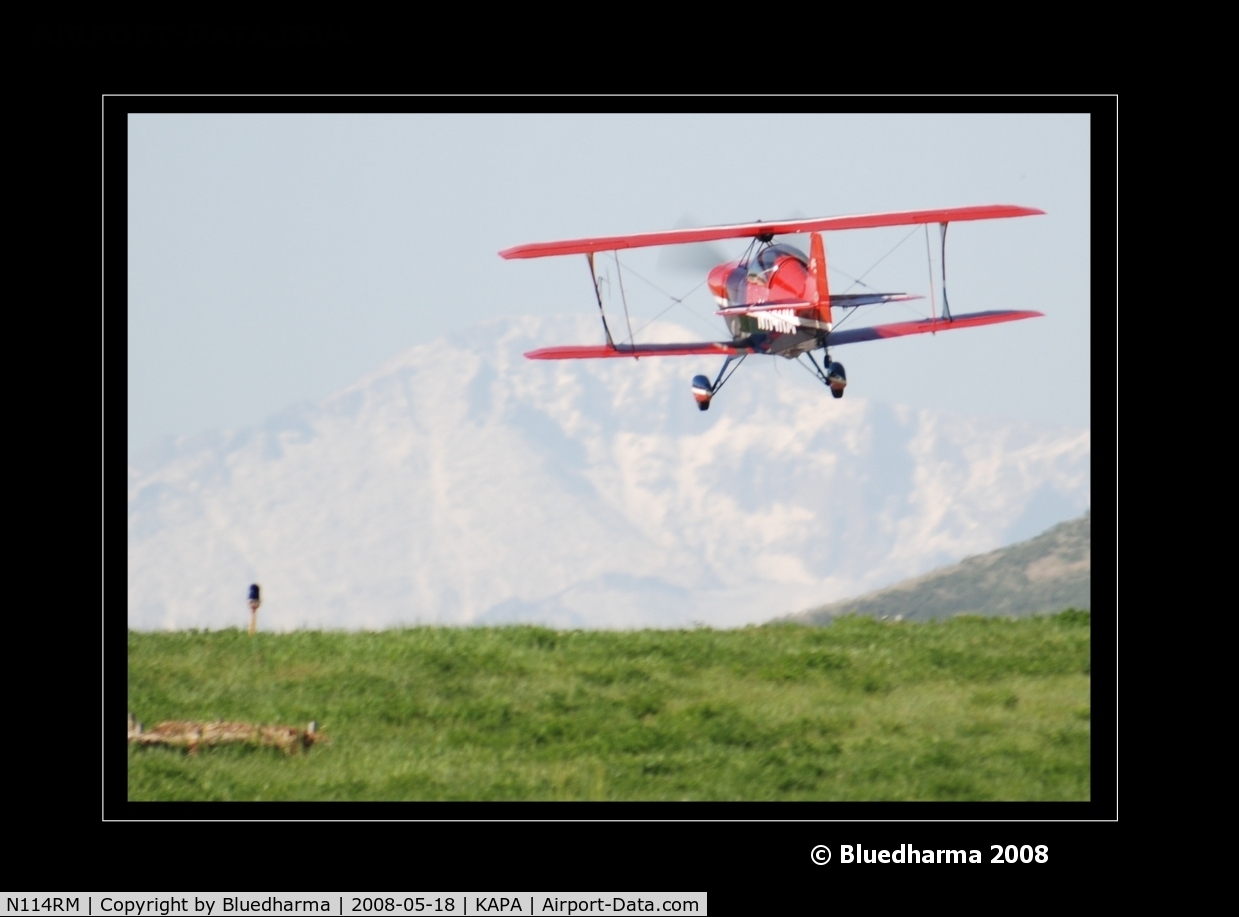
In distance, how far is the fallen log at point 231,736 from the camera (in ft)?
52.5

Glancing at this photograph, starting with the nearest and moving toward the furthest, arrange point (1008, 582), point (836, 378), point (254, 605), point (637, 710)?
point (637, 710), point (836, 378), point (254, 605), point (1008, 582)

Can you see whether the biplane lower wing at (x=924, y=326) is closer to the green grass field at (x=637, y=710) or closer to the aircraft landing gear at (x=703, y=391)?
the aircraft landing gear at (x=703, y=391)

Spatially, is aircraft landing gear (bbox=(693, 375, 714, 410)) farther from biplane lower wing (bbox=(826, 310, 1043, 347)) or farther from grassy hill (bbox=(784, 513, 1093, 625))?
grassy hill (bbox=(784, 513, 1093, 625))

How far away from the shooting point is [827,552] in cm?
11975

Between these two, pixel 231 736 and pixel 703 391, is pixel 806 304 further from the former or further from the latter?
pixel 231 736

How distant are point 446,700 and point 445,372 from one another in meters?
131

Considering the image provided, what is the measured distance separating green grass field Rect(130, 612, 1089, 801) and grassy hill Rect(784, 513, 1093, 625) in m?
25.0

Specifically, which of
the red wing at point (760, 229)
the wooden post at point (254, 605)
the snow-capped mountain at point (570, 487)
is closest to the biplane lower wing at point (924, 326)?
the red wing at point (760, 229)

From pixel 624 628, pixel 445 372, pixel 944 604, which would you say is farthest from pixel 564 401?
pixel 624 628

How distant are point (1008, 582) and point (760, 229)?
33.0 meters

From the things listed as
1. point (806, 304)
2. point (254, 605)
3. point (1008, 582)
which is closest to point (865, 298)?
point (806, 304)

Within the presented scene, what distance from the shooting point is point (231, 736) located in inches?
631

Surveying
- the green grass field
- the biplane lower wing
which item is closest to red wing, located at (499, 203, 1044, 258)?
the biplane lower wing

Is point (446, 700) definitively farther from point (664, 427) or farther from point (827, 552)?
point (664, 427)
